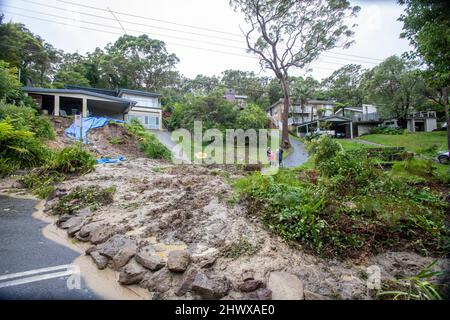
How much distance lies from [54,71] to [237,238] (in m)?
31.7

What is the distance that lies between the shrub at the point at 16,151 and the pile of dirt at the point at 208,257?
4392mm

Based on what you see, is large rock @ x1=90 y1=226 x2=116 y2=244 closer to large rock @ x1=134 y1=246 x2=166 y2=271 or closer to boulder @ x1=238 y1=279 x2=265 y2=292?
large rock @ x1=134 y1=246 x2=166 y2=271

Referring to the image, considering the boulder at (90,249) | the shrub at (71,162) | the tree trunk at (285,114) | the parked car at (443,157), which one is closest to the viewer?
the boulder at (90,249)

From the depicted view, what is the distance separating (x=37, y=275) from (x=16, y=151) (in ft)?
20.3

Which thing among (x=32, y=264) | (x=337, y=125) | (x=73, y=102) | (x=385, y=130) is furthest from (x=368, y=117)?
(x=73, y=102)

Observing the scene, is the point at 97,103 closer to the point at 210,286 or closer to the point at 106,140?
the point at 106,140

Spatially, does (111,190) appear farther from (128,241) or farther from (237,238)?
(237,238)

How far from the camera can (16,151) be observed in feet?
19.7

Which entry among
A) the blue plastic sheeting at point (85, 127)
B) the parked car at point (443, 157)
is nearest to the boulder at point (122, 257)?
the blue plastic sheeting at point (85, 127)

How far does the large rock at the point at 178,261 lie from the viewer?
1.83m

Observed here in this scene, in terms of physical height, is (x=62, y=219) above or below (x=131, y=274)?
above

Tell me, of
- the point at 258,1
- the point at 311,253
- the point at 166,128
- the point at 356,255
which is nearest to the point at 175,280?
the point at 311,253

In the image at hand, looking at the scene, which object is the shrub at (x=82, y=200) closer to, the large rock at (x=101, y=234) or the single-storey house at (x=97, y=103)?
the large rock at (x=101, y=234)

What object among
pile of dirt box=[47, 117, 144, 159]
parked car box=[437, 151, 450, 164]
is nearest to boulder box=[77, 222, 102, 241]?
pile of dirt box=[47, 117, 144, 159]
